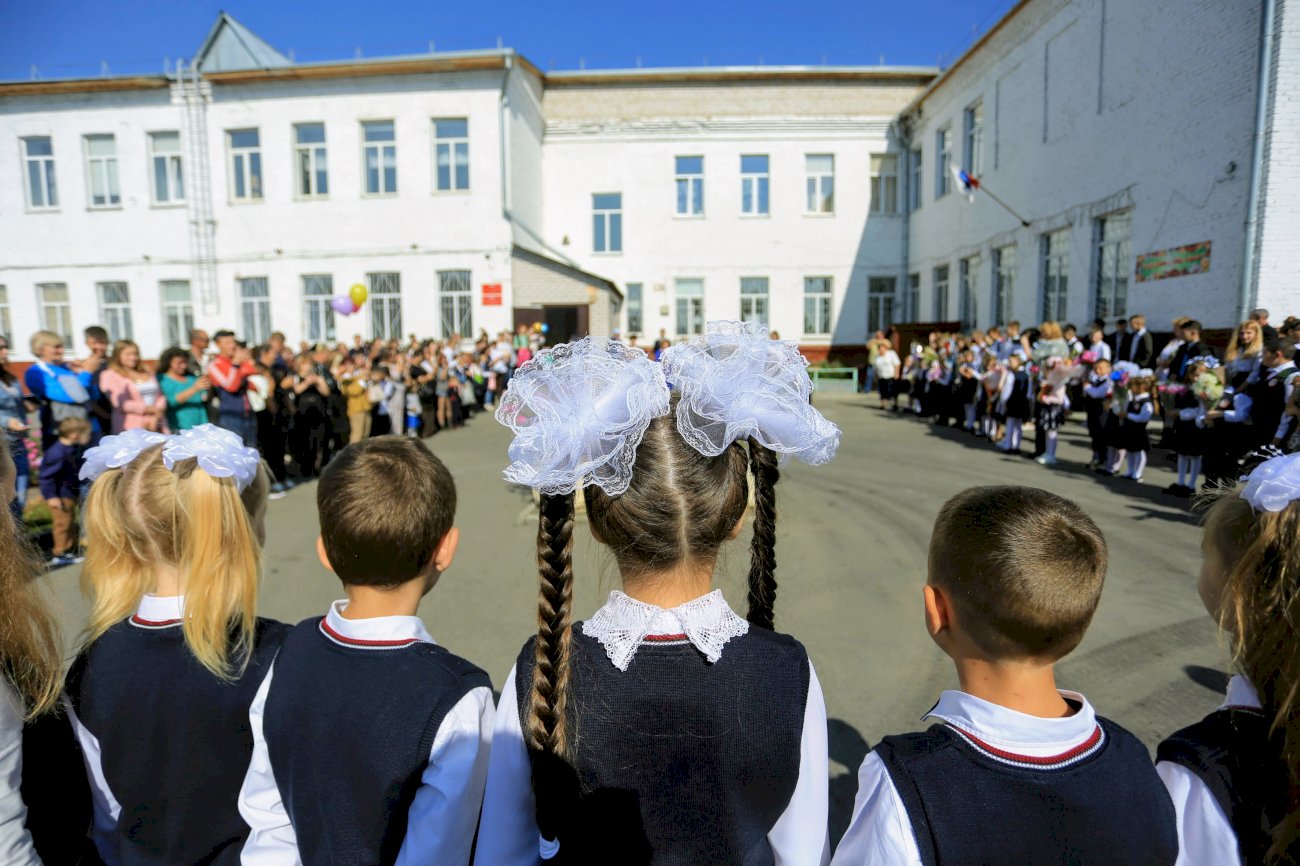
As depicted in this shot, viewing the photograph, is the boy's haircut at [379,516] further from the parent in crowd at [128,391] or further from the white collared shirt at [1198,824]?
the parent in crowd at [128,391]

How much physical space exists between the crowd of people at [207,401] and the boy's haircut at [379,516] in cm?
239

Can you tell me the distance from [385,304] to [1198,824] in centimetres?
2361

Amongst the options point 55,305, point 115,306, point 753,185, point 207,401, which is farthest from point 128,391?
point 55,305

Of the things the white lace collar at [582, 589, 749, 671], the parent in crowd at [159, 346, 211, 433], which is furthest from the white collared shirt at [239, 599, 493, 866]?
the parent in crowd at [159, 346, 211, 433]

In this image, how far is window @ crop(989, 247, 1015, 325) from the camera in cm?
1855

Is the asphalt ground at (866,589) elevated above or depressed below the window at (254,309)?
below

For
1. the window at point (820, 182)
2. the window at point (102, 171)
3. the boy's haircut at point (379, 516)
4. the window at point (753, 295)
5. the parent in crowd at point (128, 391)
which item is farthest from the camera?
the window at point (753, 295)

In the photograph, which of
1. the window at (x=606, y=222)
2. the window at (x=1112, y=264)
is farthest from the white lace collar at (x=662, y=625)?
the window at (x=606, y=222)

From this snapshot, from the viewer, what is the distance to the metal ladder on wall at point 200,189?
883 inches

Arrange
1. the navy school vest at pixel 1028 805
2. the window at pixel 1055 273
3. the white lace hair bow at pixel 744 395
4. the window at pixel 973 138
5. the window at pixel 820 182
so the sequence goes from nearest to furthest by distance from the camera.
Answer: the navy school vest at pixel 1028 805 → the white lace hair bow at pixel 744 395 → the window at pixel 1055 273 → the window at pixel 973 138 → the window at pixel 820 182

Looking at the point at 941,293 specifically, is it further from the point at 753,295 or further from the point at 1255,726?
the point at 1255,726

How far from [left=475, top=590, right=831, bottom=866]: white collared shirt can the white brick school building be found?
15.2 m

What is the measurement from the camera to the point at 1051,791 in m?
1.29

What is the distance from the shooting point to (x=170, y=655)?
5.74ft
